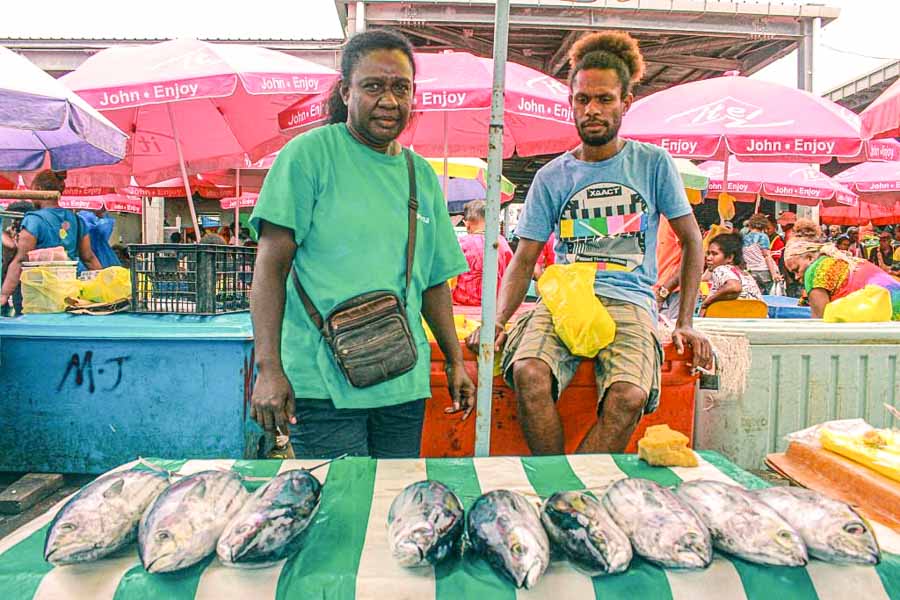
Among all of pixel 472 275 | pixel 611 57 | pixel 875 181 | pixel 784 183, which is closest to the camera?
pixel 611 57

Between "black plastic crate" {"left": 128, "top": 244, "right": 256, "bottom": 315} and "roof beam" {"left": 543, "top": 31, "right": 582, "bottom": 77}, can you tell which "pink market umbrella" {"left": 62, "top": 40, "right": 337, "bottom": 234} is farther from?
"roof beam" {"left": 543, "top": 31, "right": 582, "bottom": 77}

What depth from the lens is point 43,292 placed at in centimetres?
412

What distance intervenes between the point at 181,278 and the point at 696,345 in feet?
9.78

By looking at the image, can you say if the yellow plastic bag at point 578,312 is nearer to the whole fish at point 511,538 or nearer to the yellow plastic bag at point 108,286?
the whole fish at point 511,538

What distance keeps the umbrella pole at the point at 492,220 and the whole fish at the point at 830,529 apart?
97 centimetres

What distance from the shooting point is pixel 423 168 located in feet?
7.26

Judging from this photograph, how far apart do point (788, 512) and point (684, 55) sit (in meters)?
11.6

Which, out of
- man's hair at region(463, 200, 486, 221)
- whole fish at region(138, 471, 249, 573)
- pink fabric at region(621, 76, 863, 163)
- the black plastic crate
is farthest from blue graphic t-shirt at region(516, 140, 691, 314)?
man's hair at region(463, 200, 486, 221)

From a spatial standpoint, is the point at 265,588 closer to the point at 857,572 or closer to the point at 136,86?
the point at 857,572

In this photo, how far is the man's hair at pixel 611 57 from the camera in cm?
269

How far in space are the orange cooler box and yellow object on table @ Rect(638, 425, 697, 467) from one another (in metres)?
0.79

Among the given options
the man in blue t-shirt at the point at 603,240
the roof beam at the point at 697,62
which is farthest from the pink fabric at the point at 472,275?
the roof beam at the point at 697,62

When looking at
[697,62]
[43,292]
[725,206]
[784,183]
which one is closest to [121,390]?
[43,292]

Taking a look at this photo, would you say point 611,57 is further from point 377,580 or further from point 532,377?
point 377,580
